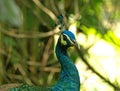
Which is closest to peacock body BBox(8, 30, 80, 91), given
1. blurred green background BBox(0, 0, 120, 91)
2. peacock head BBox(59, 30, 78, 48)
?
peacock head BBox(59, 30, 78, 48)

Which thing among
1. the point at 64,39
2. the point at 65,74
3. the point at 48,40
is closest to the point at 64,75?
the point at 65,74

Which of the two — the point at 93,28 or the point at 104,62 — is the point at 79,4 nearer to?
the point at 93,28

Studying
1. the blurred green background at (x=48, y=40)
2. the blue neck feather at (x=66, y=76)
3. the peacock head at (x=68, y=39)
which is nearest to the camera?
the peacock head at (x=68, y=39)

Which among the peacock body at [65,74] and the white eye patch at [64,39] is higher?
the white eye patch at [64,39]

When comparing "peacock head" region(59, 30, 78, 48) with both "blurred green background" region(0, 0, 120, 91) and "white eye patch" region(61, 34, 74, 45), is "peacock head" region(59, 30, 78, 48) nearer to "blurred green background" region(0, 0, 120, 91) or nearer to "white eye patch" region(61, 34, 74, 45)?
"white eye patch" region(61, 34, 74, 45)

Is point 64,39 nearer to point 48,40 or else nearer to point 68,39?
point 68,39

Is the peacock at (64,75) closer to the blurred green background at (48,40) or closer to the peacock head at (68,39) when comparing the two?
the peacock head at (68,39)

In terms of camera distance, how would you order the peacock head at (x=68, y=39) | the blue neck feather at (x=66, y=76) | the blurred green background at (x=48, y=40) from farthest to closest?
the blurred green background at (x=48, y=40) → the blue neck feather at (x=66, y=76) → the peacock head at (x=68, y=39)

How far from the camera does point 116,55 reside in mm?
5375

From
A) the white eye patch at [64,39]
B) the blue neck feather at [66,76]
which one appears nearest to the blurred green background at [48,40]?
the blue neck feather at [66,76]

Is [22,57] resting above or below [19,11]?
below

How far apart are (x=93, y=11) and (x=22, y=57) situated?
0.99m

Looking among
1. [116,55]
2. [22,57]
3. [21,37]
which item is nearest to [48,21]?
[21,37]

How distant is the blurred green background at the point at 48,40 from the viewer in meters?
4.75
